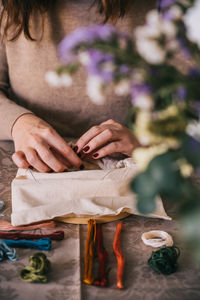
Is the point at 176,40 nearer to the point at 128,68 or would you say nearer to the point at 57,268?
the point at 128,68

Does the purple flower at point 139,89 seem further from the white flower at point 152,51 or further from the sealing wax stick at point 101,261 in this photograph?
the sealing wax stick at point 101,261

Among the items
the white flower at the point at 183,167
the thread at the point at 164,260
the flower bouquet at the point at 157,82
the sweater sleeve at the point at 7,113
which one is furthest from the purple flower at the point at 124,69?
the sweater sleeve at the point at 7,113

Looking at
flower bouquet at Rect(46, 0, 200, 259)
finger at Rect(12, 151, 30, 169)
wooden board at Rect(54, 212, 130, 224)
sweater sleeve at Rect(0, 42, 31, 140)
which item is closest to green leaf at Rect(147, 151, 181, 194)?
flower bouquet at Rect(46, 0, 200, 259)

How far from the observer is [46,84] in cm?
104

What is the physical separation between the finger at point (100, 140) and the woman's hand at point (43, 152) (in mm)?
37

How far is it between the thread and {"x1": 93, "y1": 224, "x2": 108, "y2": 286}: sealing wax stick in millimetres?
75

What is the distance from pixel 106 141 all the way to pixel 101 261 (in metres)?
0.31

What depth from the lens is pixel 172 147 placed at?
35 centimetres

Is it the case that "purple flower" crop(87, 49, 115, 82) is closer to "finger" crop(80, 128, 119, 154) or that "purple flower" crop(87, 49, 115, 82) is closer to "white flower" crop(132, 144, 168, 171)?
"white flower" crop(132, 144, 168, 171)

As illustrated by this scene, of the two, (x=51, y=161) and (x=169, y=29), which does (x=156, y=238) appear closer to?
(x=51, y=161)

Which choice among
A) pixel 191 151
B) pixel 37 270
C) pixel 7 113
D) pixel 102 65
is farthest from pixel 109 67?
pixel 7 113

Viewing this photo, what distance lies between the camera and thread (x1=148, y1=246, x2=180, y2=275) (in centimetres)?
55

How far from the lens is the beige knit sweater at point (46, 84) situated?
3.27ft

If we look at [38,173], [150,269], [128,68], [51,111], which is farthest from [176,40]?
[51,111]
